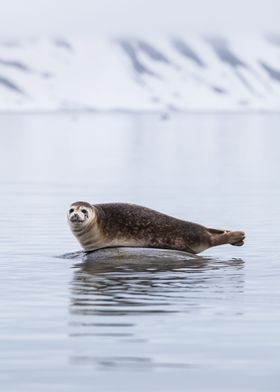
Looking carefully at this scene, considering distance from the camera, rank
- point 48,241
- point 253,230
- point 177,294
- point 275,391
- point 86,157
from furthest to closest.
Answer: point 86,157 < point 253,230 < point 48,241 < point 177,294 < point 275,391

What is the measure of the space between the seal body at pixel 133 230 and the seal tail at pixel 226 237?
29 millimetres

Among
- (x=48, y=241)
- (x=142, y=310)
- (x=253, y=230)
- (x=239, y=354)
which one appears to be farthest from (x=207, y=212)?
(x=239, y=354)

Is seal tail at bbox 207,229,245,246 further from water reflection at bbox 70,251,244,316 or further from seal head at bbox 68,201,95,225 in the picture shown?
seal head at bbox 68,201,95,225

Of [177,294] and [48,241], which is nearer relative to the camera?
[177,294]

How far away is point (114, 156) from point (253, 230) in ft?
131

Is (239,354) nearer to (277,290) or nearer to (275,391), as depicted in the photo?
(275,391)

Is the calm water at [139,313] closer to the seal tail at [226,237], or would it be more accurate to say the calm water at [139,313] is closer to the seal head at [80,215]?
the seal tail at [226,237]

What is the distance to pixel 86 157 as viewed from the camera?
61.4m

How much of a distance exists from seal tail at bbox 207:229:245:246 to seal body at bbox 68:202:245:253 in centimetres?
3

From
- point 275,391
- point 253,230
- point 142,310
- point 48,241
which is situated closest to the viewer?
point 275,391

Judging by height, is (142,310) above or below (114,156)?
below

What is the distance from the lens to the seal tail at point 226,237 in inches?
739

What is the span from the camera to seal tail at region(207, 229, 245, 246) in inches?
739

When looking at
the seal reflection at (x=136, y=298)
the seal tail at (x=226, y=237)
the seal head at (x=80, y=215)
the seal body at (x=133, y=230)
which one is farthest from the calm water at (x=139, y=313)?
the seal head at (x=80, y=215)
